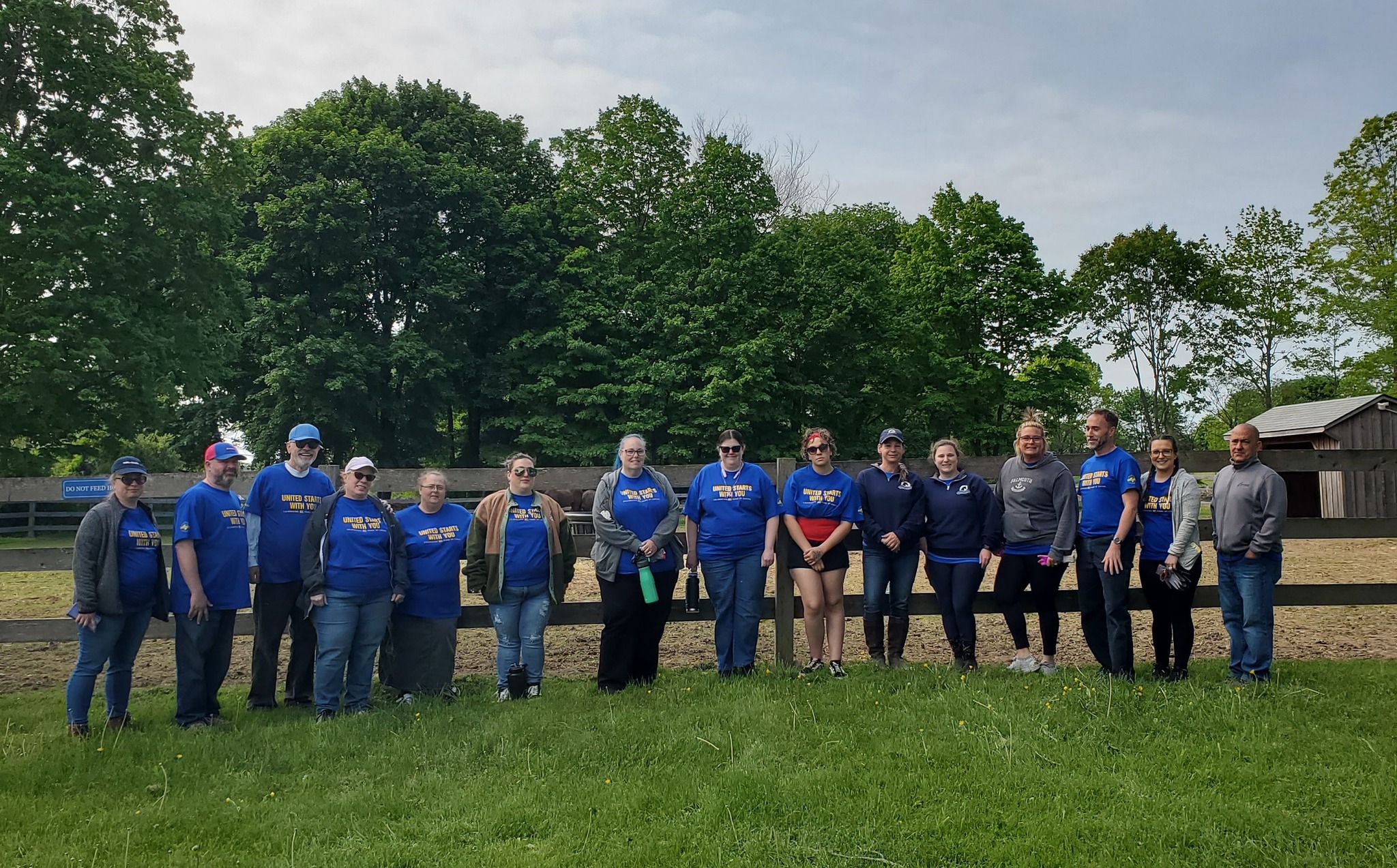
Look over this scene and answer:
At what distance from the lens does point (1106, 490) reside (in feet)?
19.5

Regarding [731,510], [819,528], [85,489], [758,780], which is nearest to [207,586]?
[85,489]

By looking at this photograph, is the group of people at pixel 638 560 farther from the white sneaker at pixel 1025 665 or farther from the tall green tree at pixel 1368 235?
the tall green tree at pixel 1368 235

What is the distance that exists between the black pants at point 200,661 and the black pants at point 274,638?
0.21m

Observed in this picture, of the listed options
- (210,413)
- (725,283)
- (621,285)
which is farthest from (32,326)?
(725,283)

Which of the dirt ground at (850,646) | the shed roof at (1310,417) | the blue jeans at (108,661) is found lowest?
the dirt ground at (850,646)

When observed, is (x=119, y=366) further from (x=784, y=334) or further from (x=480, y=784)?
(x=480, y=784)

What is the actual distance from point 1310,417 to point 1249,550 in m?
20.8

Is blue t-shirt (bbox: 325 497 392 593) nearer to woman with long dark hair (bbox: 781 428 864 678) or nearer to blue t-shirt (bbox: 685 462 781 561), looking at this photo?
blue t-shirt (bbox: 685 462 781 561)

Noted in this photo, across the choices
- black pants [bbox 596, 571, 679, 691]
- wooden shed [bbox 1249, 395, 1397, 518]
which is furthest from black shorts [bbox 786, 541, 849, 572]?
wooden shed [bbox 1249, 395, 1397, 518]

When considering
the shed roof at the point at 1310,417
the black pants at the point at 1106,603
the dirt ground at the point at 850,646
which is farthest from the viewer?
the shed roof at the point at 1310,417

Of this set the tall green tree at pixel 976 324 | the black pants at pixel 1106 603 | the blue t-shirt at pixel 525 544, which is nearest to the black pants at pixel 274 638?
the blue t-shirt at pixel 525 544

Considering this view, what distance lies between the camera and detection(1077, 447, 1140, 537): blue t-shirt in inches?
232

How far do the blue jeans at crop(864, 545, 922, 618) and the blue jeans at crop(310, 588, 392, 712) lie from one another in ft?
10.7

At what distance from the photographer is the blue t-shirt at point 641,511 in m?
6.17
